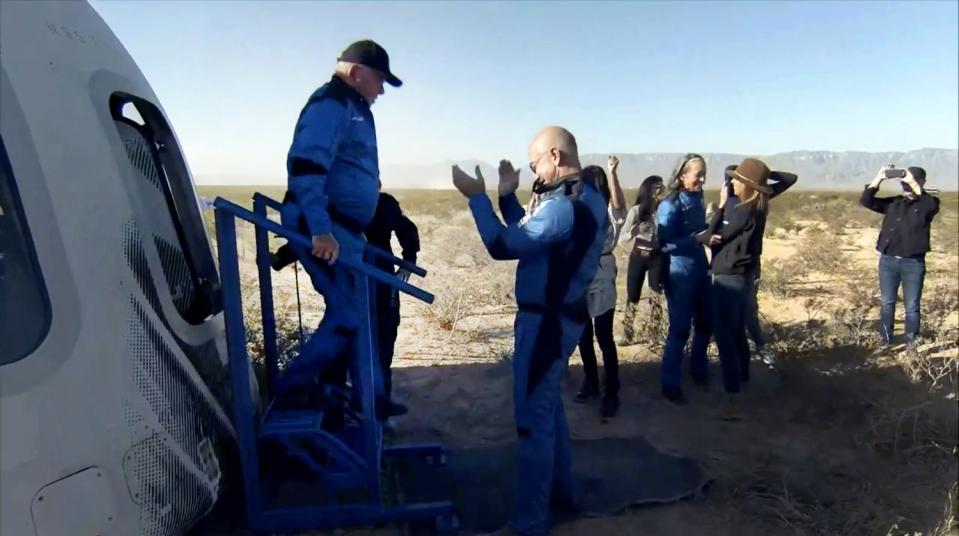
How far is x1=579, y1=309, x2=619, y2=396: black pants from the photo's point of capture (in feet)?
16.6

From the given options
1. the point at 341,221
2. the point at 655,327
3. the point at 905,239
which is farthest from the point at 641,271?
the point at 341,221

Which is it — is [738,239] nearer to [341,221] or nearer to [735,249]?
[735,249]

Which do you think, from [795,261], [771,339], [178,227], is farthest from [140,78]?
[795,261]

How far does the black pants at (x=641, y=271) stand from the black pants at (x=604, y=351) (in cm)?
82

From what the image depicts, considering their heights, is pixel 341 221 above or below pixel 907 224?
above

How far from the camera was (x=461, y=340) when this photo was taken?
801cm

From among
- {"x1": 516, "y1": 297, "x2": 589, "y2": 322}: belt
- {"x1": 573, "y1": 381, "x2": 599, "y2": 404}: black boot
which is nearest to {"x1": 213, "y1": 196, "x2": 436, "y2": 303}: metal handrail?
{"x1": 516, "y1": 297, "x2": 589, "y2": 322}: belt

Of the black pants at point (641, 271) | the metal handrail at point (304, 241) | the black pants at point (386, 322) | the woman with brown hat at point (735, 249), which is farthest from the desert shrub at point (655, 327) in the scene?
the metal handrail at point (304, 241)

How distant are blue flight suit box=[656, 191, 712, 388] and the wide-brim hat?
36 cm

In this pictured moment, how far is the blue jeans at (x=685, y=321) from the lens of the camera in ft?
17.2

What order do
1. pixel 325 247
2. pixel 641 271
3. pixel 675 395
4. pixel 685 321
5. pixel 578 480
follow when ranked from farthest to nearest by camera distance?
1. pixel 641 271
2. pixel 675 395
3. pixel 685 321
4. pixel 578 480
5. pixel 325 247

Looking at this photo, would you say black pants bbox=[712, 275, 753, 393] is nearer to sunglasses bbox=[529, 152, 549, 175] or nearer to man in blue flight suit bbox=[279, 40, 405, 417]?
sunglasses bbox=[529, 152, 549, 175]

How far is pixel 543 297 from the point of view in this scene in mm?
3215

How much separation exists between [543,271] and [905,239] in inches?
201
